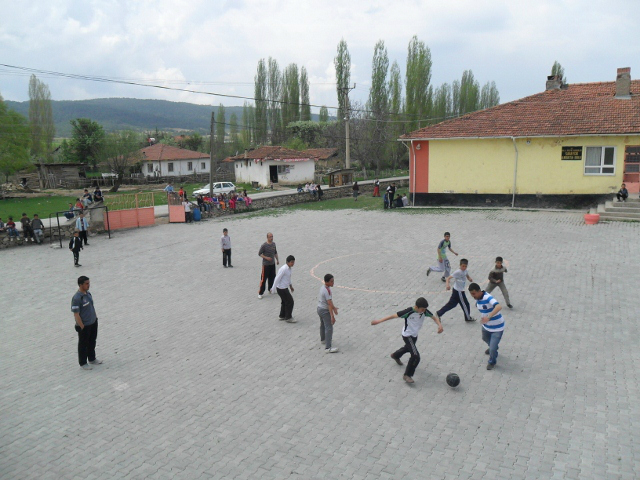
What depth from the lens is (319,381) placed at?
866cm

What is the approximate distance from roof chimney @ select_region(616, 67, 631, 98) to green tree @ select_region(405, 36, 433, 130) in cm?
2987

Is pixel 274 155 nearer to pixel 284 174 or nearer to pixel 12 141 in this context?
pixel 284 174

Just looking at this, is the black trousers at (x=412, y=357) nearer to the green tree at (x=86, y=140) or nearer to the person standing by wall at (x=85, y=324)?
the person standing by wall at (x=85, y=324)

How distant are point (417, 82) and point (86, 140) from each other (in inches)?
1556

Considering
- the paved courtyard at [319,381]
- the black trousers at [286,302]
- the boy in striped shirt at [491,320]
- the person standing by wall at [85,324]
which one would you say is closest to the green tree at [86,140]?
the paved courtyard at [319,381]

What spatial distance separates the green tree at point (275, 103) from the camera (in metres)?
73.6

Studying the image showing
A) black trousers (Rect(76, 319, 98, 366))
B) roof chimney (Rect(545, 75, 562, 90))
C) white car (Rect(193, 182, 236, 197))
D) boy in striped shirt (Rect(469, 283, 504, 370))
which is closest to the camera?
Answer: boy in striped shirt (Rect(469, 283, 504, 370))

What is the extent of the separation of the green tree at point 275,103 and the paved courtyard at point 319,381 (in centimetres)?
6092

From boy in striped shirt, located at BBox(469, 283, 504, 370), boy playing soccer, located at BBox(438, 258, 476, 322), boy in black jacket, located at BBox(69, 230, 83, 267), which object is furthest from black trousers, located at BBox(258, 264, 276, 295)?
boy in black jacket, located at BBox(69, 230, 83, 267)

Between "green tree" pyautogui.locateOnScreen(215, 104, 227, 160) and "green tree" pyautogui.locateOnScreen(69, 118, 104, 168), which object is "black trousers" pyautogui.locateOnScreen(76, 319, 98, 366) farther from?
"green tree" pyautogui.locateOnScreen(215, 104, 227, 160)

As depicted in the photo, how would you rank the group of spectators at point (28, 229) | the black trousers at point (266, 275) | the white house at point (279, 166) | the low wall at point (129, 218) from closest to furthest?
1. the black trousers at point (266, 275)
2. the group of spectators at point (28, 229)
3. the low wall at point (129, 218)
4. the white house at point (279, 166)

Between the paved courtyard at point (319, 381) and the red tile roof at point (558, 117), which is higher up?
the red tile roof at point (558, 117)

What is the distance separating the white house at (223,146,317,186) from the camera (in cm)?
4934

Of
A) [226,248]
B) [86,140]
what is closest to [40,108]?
[86,140]
